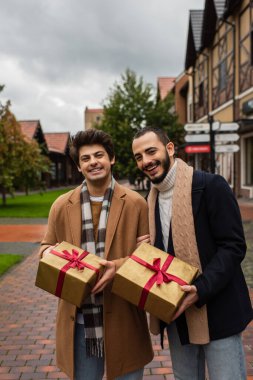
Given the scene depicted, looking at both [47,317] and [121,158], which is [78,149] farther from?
[121,158]

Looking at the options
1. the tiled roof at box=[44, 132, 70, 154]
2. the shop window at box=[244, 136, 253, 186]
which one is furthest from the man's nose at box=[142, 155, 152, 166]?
the tiled roof at box=[44, 132, 70, 154]

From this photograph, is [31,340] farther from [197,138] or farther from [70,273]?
[197,138]

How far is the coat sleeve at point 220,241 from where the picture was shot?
2033 mm

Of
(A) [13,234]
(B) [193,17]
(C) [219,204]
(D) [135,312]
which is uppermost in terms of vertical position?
(B) [193,17]

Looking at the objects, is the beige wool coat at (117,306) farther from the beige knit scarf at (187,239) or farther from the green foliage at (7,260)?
the green foliage at (7,260)

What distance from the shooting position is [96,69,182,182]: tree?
88.0 ft

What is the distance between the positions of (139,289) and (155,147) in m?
0.71

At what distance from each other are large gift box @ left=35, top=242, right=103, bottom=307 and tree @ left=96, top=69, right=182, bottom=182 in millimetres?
24343

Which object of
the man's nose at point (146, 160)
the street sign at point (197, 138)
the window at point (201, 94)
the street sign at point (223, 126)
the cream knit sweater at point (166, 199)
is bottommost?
the cream knit sweater at point (166, 199)

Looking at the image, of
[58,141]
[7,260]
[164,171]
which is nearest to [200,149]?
[7,260]

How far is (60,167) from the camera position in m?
50.3

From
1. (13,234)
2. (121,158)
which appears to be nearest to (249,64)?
(121,158)

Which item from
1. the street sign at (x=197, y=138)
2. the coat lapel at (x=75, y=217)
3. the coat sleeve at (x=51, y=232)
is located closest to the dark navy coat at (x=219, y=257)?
the coat lapel at (x=75, y=217)

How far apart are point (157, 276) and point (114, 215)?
47 cm
